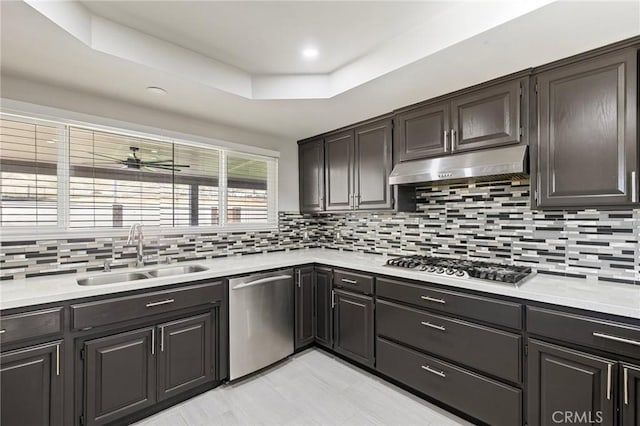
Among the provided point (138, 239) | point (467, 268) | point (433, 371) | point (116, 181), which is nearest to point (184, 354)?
point (138, 239)

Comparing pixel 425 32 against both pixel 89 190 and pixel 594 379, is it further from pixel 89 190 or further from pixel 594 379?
pixel 89 190

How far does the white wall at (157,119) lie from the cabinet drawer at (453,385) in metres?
2.08

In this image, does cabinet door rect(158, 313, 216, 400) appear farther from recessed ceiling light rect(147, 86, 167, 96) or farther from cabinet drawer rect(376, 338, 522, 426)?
recessed ceiling light rect(147, 86, 167, 96)

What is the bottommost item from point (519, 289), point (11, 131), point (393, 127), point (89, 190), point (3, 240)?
point (519, 289)

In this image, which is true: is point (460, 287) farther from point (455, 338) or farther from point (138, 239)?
point (138, 239)

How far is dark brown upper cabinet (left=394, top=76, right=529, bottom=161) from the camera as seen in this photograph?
6.59 ft

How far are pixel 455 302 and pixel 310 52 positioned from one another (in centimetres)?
Answer: 199

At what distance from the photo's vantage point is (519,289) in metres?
1.74

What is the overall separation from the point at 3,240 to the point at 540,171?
11.7 feet

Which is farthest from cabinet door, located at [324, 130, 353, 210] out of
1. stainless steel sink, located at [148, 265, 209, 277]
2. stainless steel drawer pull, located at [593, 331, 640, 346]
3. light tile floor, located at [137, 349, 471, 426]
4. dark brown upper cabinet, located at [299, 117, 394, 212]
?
stainless steel drawer pull, located at [593, 331, 640, 346]

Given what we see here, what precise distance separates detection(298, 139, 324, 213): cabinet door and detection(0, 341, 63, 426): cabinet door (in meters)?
2.52

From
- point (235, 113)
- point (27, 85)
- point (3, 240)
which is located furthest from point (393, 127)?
point (3, 240)

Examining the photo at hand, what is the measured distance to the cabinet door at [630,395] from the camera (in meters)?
1.39

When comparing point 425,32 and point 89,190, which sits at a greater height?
point 425,32
